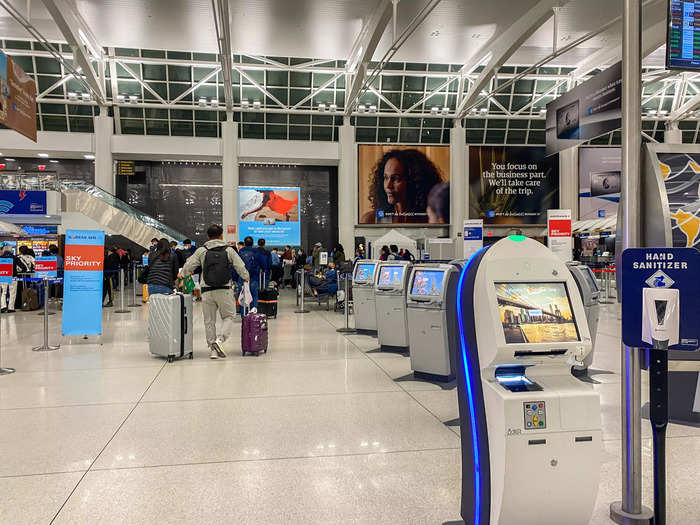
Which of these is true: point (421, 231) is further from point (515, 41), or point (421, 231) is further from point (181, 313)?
point (181, 313)

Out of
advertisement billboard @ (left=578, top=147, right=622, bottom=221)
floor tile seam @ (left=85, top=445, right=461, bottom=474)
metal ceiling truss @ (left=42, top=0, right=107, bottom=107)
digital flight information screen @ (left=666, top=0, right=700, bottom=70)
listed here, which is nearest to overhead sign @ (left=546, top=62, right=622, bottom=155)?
digital flight information screen @ (left=666, top=0, right=700, bottom=70)

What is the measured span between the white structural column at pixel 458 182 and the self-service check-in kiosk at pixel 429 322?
71.3 ft

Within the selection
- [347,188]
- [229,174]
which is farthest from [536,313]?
[229,174]

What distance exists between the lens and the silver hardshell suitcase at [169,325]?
25.6 feet

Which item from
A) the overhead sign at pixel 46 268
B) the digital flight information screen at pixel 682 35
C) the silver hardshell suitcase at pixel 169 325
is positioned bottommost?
the silver hardshell suitcase at pixel 169 325

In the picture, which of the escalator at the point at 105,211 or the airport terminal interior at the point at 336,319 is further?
the escalator at the point at 105,211

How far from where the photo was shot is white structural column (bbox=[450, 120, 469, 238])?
28.3 meters

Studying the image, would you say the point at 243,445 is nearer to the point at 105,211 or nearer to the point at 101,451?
the point at 101,451

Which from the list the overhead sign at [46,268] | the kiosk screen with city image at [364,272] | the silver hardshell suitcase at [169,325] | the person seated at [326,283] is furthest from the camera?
the person seated at [326,283]

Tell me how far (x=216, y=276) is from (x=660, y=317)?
620 cm

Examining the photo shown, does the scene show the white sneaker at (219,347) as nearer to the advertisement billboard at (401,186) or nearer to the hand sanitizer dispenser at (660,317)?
the hand sanitizer dispenser at (660,317)

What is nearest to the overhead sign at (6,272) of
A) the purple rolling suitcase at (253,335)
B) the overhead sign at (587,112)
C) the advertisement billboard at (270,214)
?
the purple rolling suitcase at (253,335)

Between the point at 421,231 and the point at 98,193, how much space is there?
15.0 metres

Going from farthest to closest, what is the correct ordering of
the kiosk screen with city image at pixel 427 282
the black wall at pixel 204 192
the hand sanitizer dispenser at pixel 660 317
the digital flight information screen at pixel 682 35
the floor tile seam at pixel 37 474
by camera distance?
the black wall at pixel 204 192 → the kiosk screen with city image at pixel 427 282 → the digital flight information screen at pixel 682 35 → the floor tile seam at pixel 37 474 → the hand sanitizer dispenser at pixel 660 317
